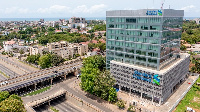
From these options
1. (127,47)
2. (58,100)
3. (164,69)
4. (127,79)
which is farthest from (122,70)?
(58,100)

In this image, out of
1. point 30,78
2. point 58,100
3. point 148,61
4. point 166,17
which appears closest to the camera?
point 166,17

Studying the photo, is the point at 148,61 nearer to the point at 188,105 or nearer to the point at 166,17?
the point at 166,17

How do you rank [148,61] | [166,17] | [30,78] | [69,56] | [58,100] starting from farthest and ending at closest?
[69,56], [30,78], [58,100], [148,61], [166,17]

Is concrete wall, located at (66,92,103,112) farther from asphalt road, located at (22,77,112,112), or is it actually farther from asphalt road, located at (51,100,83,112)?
asphalt road, located at (22,77,112,112)

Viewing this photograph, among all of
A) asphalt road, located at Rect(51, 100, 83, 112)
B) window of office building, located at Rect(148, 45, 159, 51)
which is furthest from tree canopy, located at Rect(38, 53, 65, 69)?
window of office building, located at Rect(148, 45, 159, 51)

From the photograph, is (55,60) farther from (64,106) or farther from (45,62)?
(64,106)

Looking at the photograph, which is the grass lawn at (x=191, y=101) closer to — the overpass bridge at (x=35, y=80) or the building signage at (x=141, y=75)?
the building signage at (x=141, y=75)
